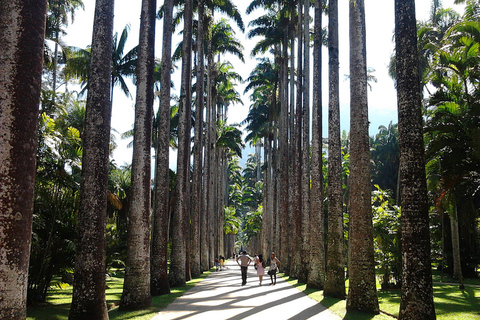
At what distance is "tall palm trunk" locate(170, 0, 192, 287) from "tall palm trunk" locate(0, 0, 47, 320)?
1325 centimetres

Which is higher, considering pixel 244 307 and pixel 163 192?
pixel 163 192

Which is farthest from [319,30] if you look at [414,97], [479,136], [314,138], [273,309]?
[273,309]

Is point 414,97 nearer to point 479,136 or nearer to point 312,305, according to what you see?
point 479,136

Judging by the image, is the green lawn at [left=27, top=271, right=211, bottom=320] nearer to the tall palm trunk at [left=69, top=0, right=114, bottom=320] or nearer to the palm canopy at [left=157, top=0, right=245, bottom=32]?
the tall palm trunk at [left=69, top=0, right=114, bottom=320]

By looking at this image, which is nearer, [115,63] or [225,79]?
[115,63]

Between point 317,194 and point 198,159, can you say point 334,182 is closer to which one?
point 317,194

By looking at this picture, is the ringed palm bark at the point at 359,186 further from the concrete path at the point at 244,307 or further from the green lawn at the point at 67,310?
the green lawn at the point at 67,310

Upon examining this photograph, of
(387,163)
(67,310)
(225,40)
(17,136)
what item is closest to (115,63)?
(225,40)

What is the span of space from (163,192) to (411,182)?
9938 millimetres

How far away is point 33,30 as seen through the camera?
5.91 metres

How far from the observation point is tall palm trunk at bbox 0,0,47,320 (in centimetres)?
527

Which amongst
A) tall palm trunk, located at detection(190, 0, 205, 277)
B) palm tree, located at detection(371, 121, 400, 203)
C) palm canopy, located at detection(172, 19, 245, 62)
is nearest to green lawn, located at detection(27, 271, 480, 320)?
tall palm trunk, located at detection(190, 0, 205, 277)

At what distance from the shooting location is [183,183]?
774 inches

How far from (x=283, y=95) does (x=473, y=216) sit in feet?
52.1
